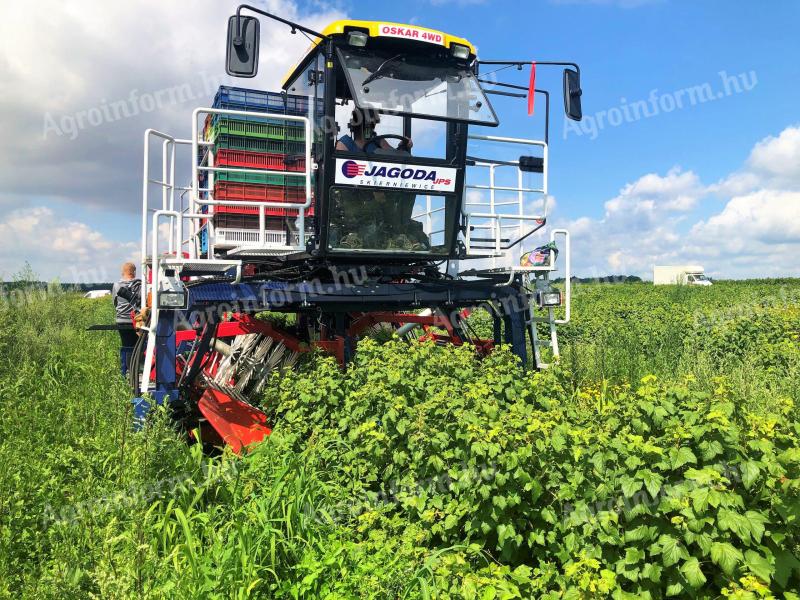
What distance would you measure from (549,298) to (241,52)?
4.29m

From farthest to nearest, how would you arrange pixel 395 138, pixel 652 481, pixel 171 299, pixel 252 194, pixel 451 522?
pixel 252 194 < pixel 395 138 < pixel 171 299 < pixel 451 522 < pixel 652 481

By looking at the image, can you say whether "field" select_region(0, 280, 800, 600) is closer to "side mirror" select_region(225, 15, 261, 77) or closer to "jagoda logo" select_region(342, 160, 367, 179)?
"jagoda logo" select_region(342, 160, 367, 179)

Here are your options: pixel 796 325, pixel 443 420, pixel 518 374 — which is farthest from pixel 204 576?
pixel 796 325

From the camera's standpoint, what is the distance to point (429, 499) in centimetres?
382

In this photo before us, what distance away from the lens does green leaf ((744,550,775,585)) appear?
2.65 metres

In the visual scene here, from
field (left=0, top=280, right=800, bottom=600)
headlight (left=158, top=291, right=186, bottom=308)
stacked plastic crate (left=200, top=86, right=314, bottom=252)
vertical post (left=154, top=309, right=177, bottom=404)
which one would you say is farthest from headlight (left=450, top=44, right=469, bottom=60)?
vertical post (left=154, top=309, right=177, bottom=404)

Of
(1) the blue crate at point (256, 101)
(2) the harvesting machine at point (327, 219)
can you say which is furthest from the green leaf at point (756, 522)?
(1) the blue crate at point (256, 101)

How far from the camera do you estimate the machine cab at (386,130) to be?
6133 mm

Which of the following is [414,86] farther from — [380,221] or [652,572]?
[652,572]

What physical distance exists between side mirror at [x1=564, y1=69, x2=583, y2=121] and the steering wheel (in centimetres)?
192

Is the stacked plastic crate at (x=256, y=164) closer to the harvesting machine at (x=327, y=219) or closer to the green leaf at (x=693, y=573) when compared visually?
the harvesting machine at (x=327, y=219)

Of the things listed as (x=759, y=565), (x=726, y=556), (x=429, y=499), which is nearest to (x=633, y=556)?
(x=726, y=556)

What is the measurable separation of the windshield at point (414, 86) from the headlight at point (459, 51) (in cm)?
11

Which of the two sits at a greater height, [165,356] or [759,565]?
[165,356]
